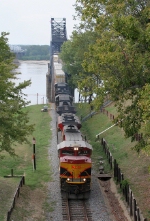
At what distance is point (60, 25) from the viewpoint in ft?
326

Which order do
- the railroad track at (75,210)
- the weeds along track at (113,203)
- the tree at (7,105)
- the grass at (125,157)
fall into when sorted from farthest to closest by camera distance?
the grass at (125,157) < the weeds along track at (113,203) < the tree at (7,105) < the railroad track at (75,210)

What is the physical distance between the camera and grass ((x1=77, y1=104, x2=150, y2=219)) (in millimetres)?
25119

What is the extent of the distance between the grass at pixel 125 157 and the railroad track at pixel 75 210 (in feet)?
10.4

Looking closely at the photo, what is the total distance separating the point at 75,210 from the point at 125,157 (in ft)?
36.5

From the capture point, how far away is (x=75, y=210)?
22812mm

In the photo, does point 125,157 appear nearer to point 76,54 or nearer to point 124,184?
point 124,184

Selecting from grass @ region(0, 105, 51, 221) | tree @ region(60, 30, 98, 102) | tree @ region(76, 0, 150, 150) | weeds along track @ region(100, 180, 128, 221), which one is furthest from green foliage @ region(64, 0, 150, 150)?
tree @ region(60, 30, 98, 102)

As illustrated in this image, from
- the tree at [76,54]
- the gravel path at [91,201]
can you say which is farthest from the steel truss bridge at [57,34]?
the gravel path at [91,201]

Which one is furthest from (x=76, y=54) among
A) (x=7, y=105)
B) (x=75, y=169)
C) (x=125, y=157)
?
(x=7, y=105)

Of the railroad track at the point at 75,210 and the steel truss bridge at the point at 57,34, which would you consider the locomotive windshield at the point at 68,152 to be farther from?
the steel truss bridge at the point at 57,34

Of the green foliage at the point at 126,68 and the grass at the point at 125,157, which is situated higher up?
the green foliage at the point at 126,68

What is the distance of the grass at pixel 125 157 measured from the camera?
2512cm

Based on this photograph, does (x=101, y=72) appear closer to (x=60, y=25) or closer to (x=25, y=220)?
(x=25, y=220)

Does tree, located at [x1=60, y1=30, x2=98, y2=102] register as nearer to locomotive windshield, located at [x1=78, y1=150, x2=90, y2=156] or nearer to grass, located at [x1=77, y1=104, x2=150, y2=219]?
grass, located at [x1=77, y1=104, x2=150, y2=219]
